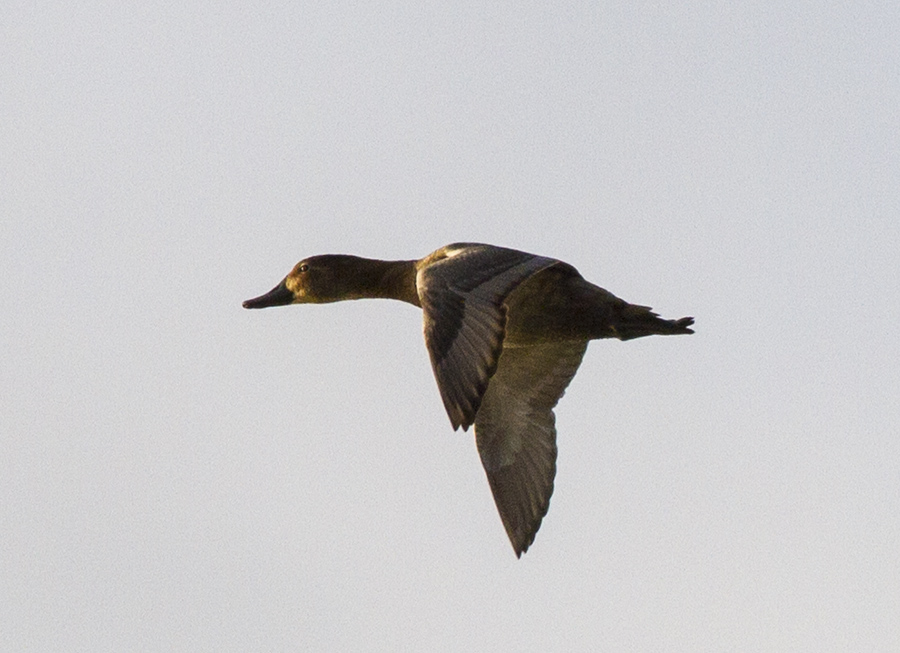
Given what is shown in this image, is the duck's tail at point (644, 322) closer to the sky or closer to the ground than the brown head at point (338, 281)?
closer to the ground

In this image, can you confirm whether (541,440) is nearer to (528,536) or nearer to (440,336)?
(528,536)

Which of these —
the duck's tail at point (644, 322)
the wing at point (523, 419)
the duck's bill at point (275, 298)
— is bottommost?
the wing at point (523, 419)

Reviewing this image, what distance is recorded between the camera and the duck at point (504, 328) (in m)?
11.3

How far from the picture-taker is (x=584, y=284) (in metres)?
13.2

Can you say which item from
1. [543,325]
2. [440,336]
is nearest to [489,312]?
[440,336]

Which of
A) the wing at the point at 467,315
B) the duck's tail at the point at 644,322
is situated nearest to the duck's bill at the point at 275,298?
the wing at the point at 467,315

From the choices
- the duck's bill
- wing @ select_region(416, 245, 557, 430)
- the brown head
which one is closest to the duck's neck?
the brown head

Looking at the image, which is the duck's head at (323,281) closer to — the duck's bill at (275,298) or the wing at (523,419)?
the duck's bill at (275,298)

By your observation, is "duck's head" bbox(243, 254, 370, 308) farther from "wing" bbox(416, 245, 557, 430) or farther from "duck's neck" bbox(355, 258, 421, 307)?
"wing" bbox(416, 245, 557, 430)

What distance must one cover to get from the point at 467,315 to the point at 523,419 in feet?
9.99

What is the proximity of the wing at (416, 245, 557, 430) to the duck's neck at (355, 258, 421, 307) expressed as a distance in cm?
135

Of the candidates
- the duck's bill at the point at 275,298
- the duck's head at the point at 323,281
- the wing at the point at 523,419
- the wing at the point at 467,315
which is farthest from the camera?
the duck's bill at the point at 275,298

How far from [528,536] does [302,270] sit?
117 inches

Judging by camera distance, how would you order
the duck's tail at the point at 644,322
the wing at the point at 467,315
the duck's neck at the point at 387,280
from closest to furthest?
the wing at the point at 467,315
the duck's tail at the point at 644,322
the duck's neck at the point at 387,280
